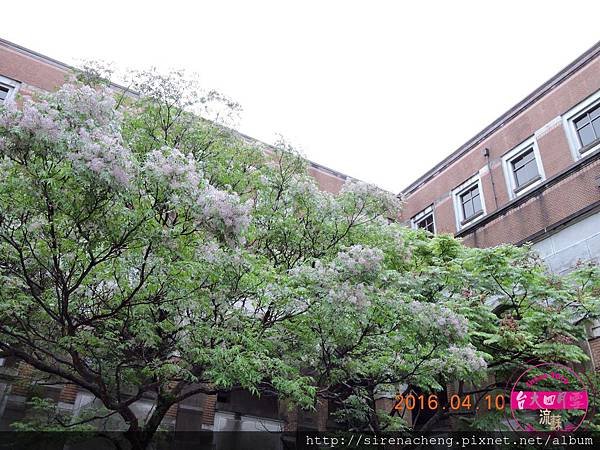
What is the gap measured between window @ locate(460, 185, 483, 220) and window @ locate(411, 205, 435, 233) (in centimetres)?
166

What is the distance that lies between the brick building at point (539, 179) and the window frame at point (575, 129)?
1.1 inches

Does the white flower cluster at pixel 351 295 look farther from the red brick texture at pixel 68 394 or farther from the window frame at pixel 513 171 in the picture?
the window frame at pixel 513 171

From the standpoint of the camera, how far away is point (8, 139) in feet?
18.2

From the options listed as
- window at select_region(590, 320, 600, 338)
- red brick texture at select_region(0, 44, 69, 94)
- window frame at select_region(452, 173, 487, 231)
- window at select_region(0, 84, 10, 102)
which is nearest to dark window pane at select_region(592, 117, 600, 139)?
window frame at select_region(452, 173, 487, 231)

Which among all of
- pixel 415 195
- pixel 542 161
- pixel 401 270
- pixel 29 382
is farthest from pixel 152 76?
pixel 415 195

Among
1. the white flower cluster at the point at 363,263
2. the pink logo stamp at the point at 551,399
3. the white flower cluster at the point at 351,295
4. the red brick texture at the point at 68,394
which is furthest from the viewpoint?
the red brick texture at the point at 68,394

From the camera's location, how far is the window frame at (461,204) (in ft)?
59.7

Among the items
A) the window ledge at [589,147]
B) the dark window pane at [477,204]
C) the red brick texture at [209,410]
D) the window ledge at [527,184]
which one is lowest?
the red brick texture at [209,410]

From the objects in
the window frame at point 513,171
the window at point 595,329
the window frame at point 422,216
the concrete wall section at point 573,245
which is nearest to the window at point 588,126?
the window frame at point 513,171

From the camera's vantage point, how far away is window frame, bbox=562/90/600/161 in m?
14.5

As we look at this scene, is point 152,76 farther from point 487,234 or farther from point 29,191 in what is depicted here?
point 487,234

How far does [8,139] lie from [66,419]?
7234mm

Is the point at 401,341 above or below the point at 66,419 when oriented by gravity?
above

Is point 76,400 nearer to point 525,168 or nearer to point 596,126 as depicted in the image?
point 525,168
